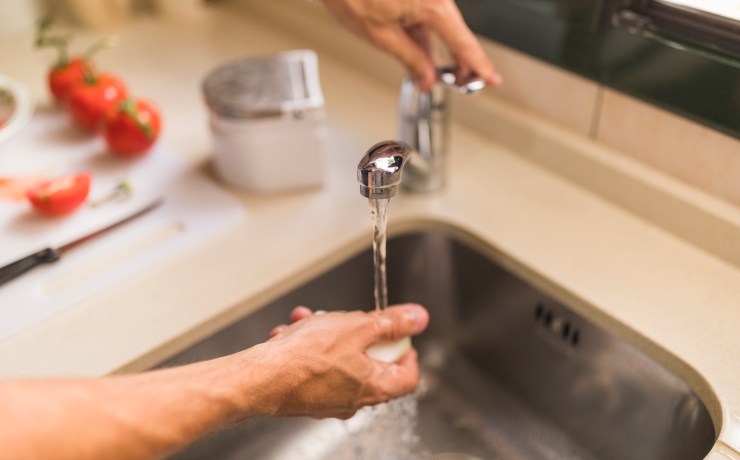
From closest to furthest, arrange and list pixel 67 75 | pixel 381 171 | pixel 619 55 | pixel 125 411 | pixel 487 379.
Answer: pixel 125 411 < pixel 381 171 < pixel 619 55 < pixel 487 379 < pixel 67 75

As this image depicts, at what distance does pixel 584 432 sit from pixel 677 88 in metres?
0.41

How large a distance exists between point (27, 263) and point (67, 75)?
1.32ft

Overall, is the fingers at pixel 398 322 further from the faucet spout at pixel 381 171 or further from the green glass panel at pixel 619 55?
the green glass panel at pixel 619 55

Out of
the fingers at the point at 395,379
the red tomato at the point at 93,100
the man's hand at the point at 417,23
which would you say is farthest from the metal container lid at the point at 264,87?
the fingers at the point at 395,379

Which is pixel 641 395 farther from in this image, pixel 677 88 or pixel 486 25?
pixel 486 25

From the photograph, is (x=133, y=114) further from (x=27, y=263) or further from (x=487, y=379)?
(x=487, y=379)

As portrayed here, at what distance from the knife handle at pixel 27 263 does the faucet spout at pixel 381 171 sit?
416 mm

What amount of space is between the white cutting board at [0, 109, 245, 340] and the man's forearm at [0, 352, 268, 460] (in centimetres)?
30

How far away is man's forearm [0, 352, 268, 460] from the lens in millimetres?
407

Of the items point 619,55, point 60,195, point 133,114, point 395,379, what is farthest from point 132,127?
point 619,55

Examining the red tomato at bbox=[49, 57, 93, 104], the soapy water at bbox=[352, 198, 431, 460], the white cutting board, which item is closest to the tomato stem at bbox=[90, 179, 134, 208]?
the white cutting board

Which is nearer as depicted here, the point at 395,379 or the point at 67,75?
the point at 395,379

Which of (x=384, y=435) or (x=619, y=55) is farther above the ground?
(x=619, y=55)

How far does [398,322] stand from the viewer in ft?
2.27
